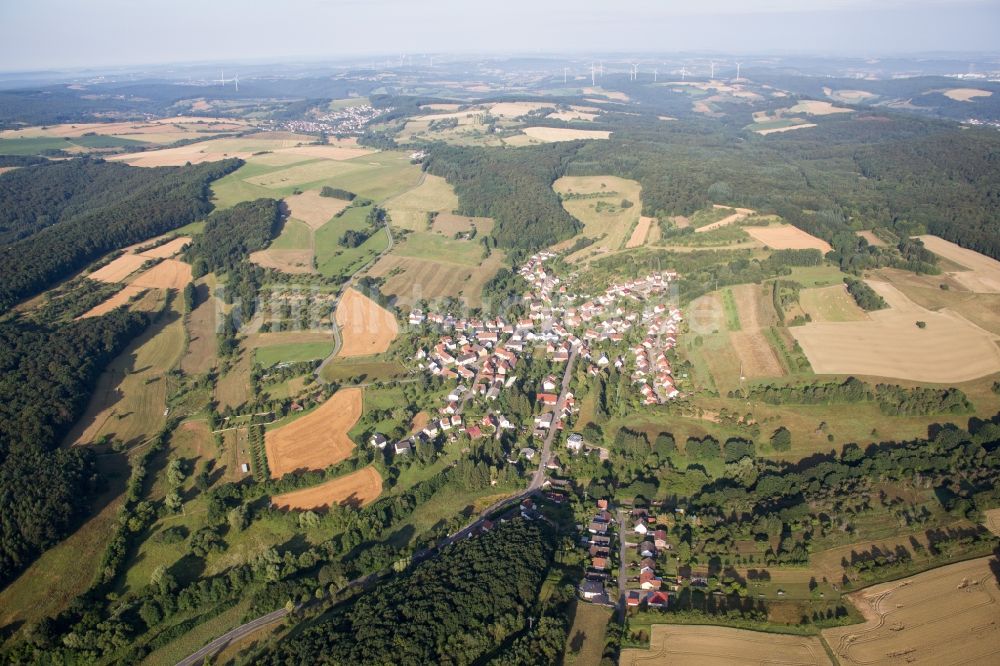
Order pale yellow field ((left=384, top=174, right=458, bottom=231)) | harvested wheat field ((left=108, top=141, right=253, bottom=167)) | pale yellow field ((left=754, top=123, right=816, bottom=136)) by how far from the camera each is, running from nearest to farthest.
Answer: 1. pale yellow field ((left=384, top=174, right=458, bottom=231))
2. harvested wheat field ((left=108, top=141, right=253, bottom=167))
3. pale yellow field ((left=754, top=123, right=816, bottom=136))

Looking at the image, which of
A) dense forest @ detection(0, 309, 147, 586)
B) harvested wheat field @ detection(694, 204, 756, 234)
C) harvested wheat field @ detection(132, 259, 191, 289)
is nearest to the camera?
dense forest @ detection(0, 309, 147, 586)

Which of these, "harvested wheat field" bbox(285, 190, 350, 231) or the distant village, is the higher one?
"harvested wheat field" bbox(285, 190, 350, 231)

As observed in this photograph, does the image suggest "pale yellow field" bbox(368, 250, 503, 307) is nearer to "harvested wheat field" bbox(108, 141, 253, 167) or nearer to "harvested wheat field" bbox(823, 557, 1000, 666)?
"harvested wheat field" bbox(823, 557, 1000, 666)

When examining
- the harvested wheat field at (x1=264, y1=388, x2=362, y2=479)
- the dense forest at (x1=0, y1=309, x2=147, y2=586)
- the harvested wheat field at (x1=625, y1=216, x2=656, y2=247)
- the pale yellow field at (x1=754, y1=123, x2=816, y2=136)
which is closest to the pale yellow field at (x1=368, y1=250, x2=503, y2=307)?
the harvested wheat field at (x1=625, y1=216, x2=656, y2=247)

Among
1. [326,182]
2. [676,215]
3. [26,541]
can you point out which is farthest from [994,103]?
[26,541]

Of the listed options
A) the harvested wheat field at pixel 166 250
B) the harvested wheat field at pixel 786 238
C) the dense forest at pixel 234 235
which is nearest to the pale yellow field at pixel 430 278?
the dense forest at pixel 234 235

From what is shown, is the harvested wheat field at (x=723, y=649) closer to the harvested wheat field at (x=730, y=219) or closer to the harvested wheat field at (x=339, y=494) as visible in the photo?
the harvested wheat field at (x=339, y=494)
